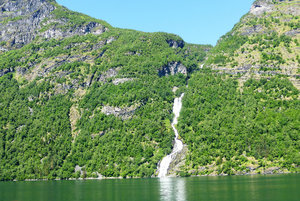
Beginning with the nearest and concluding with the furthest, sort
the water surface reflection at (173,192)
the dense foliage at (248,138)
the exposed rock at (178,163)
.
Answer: the water surface reflection at (173,192), the dense foliage at (248,138), the exposed rock at (178,163)

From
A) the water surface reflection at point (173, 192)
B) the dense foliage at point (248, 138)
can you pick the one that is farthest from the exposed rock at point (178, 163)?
the water surface reflection at point (173, 192)

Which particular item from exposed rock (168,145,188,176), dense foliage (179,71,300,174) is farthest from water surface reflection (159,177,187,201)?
exposed rock (168,145,188,176)

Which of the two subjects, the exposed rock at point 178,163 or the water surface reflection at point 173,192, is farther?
the exposed rock at point 178,163

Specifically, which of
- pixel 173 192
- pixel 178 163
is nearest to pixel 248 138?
pixel 178 163

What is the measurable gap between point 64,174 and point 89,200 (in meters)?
123

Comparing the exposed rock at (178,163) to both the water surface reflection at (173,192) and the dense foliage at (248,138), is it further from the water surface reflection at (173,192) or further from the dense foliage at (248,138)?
the water surface reflection at (173,192)

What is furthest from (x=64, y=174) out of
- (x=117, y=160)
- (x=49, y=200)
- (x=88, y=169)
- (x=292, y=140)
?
(x=292, y=140)

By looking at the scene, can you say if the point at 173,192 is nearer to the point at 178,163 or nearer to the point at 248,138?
the point at 178,163

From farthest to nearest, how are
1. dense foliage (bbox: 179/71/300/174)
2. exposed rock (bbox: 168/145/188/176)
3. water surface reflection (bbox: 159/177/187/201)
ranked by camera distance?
1. exposed rock (bbox: 168/145/188/176)
2. dense foliage (bbox: 179/71/300/174)
3. water surface reflection (bbox: 159/177/187/201)

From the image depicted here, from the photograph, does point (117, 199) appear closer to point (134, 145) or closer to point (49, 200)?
point (49, 200)

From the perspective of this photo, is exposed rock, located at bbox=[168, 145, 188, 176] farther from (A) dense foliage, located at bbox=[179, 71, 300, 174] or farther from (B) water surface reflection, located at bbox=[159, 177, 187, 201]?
(B) water surface reflection, located at bbox=[159, 177, 187, 201]

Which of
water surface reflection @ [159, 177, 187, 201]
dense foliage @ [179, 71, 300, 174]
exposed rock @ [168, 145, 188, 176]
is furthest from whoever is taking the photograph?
exposed rock @ [168, 145, 188, 176]

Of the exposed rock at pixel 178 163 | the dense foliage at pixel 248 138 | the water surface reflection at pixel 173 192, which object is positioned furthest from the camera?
the exposed rock at pixel 178 163

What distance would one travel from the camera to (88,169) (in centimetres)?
18862
